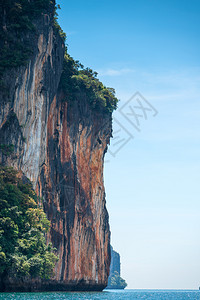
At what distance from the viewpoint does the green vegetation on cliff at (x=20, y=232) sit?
98.8 feet

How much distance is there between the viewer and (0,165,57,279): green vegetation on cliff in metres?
30.1

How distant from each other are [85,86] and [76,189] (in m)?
12.3

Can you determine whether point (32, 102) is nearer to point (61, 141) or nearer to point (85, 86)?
point (61, 141)

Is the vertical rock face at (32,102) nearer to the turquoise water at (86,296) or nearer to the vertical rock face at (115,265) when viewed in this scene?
the turquoise water at (86,296)

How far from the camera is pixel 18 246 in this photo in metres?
31.2

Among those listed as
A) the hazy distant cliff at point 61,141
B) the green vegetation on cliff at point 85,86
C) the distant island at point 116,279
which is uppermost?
the green vegetation on cliff at point 85,86

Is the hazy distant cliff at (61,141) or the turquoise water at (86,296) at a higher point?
the hazy distant cliff at (61,141)

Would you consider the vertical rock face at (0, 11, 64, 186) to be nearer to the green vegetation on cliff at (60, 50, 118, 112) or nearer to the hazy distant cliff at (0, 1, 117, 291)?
the hazy distant cliff at (0, 1, 117, 291)

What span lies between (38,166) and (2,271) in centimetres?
1384

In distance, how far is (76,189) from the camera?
53.7 m

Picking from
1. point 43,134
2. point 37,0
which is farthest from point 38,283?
point 37,0

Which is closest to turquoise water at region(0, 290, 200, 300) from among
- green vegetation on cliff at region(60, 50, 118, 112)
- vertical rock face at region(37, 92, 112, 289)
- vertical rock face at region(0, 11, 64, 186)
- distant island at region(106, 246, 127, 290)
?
vertical rock face at region(37, 92, 112, 289)

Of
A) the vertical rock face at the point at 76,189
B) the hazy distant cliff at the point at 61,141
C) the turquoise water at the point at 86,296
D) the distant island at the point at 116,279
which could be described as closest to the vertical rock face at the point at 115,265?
the distant island at the point at 116,279

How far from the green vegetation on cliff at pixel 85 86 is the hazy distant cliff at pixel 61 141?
113mm
